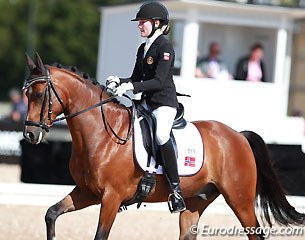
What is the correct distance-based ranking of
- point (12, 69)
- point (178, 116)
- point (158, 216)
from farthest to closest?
point (12, 69) → point (158, 216) → point (178, 116)

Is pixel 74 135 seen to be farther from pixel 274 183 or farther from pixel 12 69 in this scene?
pixel 12 69

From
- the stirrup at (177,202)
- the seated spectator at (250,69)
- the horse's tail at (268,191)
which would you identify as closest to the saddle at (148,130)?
the stirrup at (177,202)

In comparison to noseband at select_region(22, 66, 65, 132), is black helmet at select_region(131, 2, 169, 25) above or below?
above

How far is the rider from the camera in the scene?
7707mm

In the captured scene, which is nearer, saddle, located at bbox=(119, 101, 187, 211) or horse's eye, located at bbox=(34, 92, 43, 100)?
horse's eye, located at bbox=(34, 92, 43, 100)

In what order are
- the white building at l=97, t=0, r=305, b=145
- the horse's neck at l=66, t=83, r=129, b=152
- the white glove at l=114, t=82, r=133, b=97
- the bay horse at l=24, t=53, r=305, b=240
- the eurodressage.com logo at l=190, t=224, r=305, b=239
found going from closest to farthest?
the bay horse at l=24, t=53, r=305, b=240
the white glove at l=114, t=82, r=133, b=97
the horse's neck at l=66, t=83, r=129, b=152
the eurodressage.com logo at l=190, t=224, r=305, b=239
the white building at l=97, t=0, r=305, b=145

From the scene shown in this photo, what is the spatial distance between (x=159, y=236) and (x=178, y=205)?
2.56m

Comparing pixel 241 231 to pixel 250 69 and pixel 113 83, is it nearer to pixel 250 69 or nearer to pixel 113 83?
pixel 113 83

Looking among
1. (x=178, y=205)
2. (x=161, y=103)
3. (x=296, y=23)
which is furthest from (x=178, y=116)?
(x=296, y=23)

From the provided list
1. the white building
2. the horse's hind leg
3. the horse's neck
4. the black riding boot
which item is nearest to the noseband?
the horse's neck

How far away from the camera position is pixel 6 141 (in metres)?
19.3

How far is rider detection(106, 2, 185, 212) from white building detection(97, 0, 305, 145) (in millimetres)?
8218

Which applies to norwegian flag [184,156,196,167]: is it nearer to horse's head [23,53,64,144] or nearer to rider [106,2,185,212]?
rider [106,2,185,212]

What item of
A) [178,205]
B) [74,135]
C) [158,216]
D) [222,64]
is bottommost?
[158,216]
